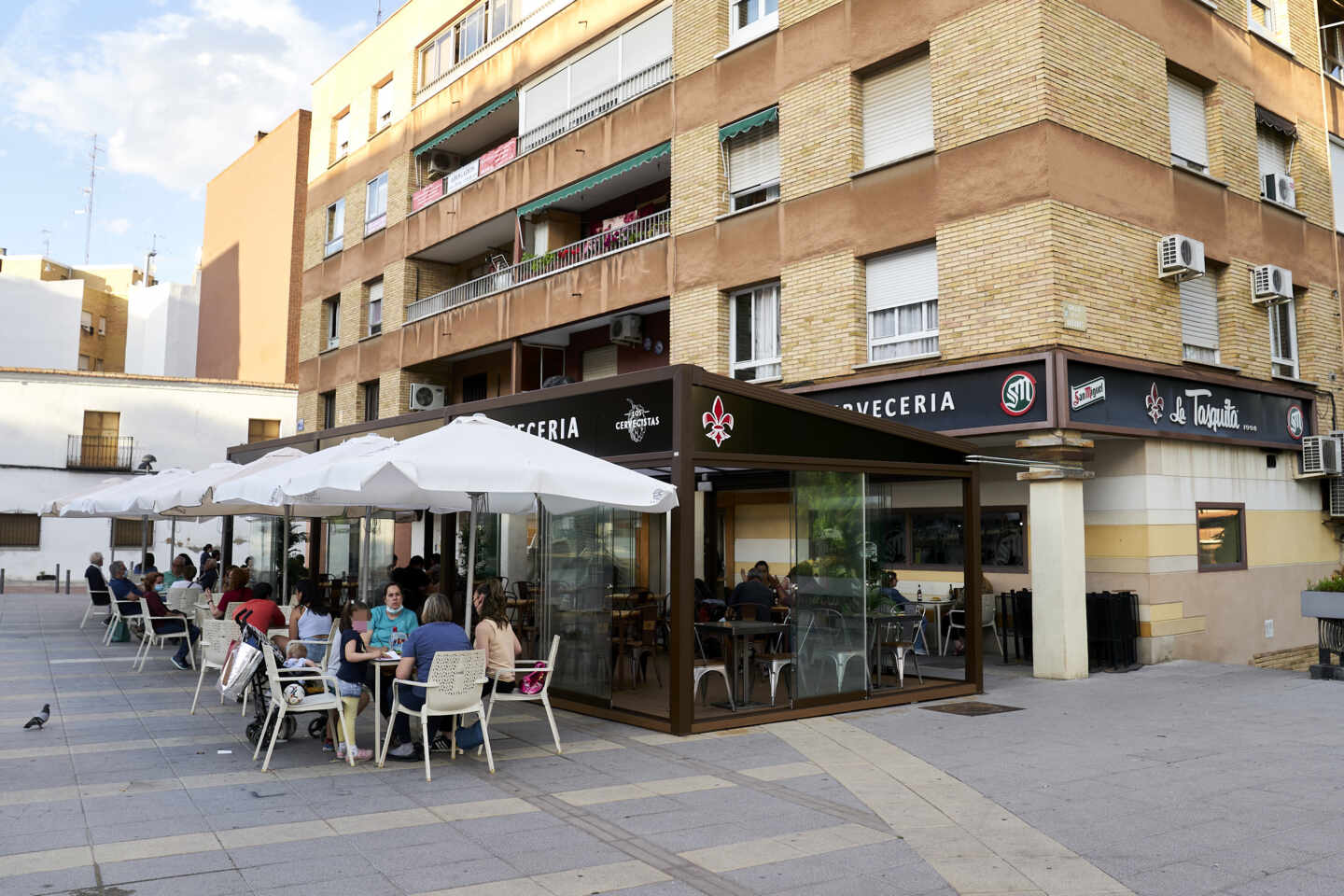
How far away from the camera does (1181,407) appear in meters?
14.8

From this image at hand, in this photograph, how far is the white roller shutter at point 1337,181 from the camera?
1927 centimetres

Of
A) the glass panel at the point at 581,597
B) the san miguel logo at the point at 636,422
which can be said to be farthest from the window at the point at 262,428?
the san miguel logo at the point at 636,422

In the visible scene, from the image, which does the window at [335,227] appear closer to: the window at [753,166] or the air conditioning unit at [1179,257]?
the window at [753,166]

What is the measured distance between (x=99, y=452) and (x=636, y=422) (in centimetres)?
3332

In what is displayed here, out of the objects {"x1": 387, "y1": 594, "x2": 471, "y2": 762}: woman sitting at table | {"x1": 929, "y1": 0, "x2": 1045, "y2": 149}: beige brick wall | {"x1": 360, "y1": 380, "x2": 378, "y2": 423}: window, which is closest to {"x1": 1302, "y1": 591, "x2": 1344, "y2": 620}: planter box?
{"x1": 929, "y1": 0, "x2": 1045, "y2": 149}: beige brick wall

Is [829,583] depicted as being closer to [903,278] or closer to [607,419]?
[607,419]

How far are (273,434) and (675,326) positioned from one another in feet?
87.8

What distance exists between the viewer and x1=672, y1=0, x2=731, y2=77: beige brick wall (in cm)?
1834

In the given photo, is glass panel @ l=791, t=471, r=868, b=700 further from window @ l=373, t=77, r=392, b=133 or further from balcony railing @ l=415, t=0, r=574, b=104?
window @ l=373, t=77, r=392, b=133

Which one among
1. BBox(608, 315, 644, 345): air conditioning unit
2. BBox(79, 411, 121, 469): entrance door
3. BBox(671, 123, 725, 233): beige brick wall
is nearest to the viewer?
BBox(671, 123, 725, 233): beige brick wall

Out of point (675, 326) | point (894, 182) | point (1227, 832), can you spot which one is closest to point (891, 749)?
point (1227, 832)

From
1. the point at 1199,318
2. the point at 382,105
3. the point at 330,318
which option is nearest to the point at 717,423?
the point at 1199,318

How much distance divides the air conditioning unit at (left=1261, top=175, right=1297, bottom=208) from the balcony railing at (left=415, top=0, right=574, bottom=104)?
46.4 feet

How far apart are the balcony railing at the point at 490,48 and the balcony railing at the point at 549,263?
5.21m
